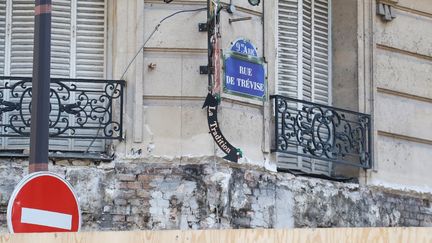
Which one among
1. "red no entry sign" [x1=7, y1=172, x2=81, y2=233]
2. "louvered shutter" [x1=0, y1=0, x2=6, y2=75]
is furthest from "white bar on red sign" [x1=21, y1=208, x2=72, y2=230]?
"louvered shutter" [x1=0, y1=0, x2=6, y2=75]

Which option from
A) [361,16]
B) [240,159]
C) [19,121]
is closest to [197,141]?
[240,159]

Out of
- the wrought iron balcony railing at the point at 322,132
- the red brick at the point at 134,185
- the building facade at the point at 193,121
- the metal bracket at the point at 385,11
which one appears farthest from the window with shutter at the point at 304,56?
the red brick at the point at 134,185

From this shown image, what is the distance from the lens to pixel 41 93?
1184 cm

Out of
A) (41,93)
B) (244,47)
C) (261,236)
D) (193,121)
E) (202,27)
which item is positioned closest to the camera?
(261,236)

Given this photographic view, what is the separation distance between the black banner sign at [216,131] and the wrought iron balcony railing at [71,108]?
0.93 m

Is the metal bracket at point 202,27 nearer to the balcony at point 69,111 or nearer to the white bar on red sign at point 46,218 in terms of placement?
the balcony at point 69,111

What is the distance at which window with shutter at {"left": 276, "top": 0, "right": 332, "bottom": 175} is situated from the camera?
53.7ft

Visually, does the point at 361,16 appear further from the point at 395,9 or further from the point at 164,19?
the point at 164,19

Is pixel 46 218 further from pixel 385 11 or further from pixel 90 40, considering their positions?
pixel 385 11

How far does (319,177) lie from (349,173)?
1.94 ft

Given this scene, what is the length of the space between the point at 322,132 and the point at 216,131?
2054 millimetres

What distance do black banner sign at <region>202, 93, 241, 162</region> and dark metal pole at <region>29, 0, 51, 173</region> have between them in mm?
3187

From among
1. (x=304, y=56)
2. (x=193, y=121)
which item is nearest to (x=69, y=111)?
(x=193, y=121)

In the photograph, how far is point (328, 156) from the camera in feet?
53.5
